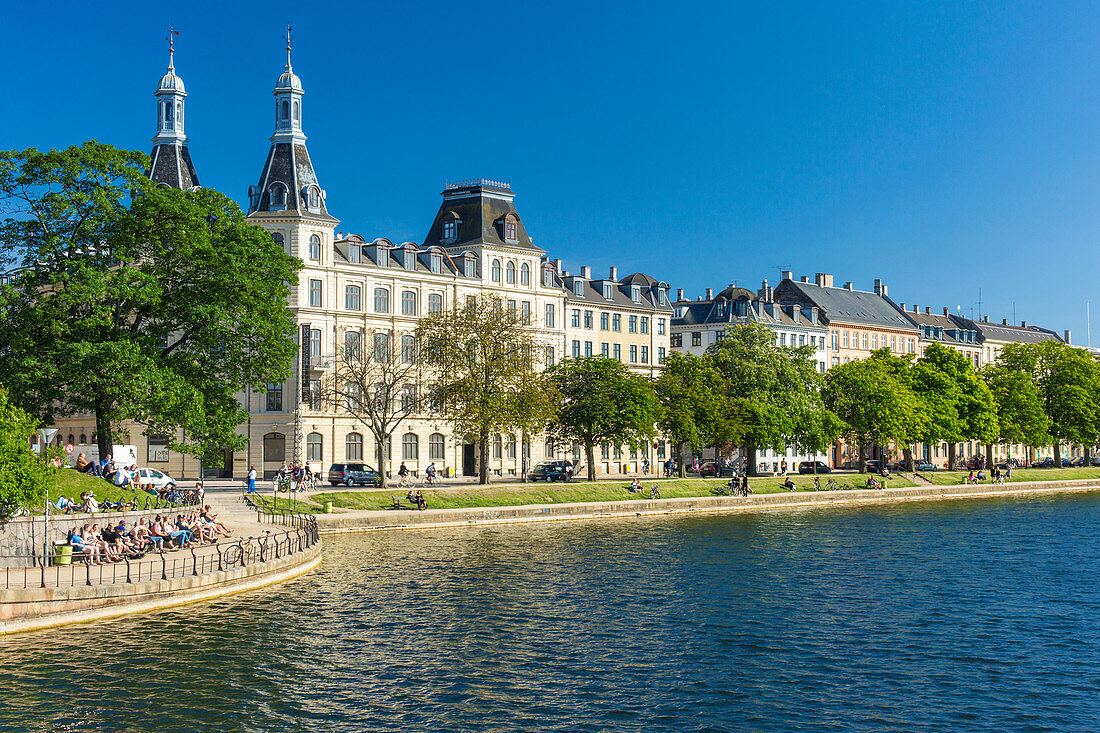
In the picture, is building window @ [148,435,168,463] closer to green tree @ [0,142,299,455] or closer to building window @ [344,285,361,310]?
building window @ [344,285,361,310]

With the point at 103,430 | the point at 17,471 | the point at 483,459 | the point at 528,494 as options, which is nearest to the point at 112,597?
the point at 17,471

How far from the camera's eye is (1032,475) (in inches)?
4774

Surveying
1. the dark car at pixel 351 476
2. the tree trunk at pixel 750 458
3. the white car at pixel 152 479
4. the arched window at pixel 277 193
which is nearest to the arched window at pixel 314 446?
the dark car at pixel 351 476

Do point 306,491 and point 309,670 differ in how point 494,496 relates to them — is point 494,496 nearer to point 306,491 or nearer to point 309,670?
point 306,491

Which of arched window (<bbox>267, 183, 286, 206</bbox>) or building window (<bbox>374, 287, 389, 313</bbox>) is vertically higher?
arched window (<bbox>267, 183, 286, 206</bbox>)

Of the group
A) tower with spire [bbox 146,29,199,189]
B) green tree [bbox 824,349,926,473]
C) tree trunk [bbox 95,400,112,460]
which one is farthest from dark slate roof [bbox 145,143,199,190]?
green tree [bbox 824,349,926,473]

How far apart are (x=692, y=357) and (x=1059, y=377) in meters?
59.2

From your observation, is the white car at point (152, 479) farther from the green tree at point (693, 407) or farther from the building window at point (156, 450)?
the green tree at point (693, 407)

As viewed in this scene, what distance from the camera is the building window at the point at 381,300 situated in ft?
313

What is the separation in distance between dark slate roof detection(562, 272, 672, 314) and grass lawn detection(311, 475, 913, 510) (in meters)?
30.5

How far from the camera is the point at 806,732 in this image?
25750 mm

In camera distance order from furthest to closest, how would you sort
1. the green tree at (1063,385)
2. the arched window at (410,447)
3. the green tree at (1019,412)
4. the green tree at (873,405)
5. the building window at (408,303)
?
the green tree at (1063,385), the green tree at (1019,412), the green tree at (873,405), the building window at (408,303), the arched window at (410,447)

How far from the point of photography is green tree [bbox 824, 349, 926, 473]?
356ft

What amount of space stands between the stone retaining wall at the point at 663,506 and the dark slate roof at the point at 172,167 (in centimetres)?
4137
